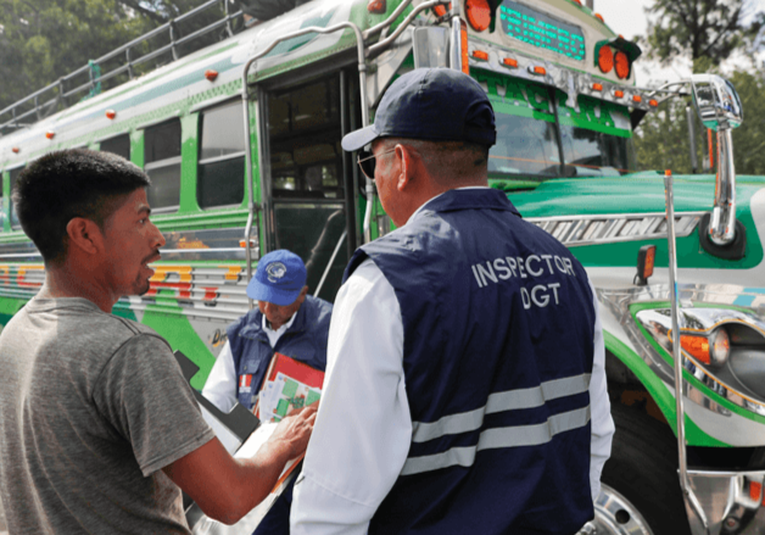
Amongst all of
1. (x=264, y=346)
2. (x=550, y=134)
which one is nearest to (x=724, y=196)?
(x=550, y=134)

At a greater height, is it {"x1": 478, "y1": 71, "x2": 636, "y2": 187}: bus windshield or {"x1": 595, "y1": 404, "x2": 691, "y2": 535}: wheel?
{"x1": 478, "y1": 71, "x2": 636, "y2": 187}: bus windshield

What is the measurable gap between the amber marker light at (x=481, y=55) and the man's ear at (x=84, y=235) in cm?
228

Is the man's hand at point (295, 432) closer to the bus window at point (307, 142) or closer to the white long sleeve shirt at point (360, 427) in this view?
the white long sleeve shirt at point (360, 427)

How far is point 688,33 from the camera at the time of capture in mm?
15586

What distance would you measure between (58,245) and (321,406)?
2.42 feet

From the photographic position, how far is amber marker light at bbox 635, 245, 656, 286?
2.44m

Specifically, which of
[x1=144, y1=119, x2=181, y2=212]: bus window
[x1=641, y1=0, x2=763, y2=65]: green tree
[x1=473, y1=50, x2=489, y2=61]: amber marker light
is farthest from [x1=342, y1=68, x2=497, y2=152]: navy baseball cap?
[x1=641, y1=0, x2=763, y2=65]: green tree

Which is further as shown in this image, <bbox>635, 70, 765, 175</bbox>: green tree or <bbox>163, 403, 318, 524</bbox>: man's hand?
<bbox>635, 70, 765, 175</bbox>: green tree

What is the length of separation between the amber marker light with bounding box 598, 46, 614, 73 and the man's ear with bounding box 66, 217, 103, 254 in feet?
11.4

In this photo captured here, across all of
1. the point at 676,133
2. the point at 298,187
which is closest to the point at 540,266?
the point at 298,187

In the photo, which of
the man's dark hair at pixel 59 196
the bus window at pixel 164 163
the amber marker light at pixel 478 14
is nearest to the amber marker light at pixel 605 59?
the amber marker light at pixel 478 14

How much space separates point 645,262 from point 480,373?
1620mm

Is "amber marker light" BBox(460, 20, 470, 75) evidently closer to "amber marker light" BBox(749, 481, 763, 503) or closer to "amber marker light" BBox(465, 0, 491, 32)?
"amber marker light" BBox(465, 0, 491, 32)

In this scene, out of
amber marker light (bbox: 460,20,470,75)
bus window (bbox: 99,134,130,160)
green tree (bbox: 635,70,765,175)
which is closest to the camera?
amber marker light (bbox: 460,20,470,75)
